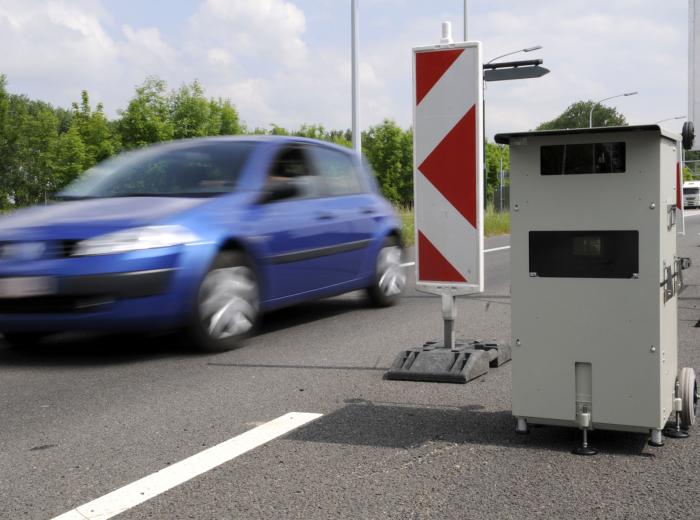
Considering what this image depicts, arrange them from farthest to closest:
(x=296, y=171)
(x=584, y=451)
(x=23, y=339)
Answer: (x=296, y=171) < (x=23, y=339) < (x=584, y=451)

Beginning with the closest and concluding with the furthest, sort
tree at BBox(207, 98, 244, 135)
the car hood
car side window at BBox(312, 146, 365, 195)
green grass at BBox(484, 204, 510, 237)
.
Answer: the car hood, car side window at BBox(312, 146, 365, 195), green grass at BBox(484, 204, 510, 237), tree at BBox(207, 98, 244, 135)

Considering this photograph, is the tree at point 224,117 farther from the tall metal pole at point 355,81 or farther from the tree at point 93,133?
the tall metal pole at point 355,81

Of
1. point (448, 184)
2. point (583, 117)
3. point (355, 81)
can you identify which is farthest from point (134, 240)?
point (583, 117)

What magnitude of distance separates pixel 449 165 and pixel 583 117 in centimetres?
10910

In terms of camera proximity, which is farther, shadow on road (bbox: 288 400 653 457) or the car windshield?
the car windshield

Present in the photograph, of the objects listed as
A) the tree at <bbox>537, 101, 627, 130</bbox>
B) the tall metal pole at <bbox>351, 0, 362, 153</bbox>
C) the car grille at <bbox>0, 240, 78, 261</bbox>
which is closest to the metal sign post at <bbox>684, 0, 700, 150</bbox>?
the car grille at <bbox>0, 240, 78, 261</bbox>

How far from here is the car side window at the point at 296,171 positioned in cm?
725

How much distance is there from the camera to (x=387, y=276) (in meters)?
8.83

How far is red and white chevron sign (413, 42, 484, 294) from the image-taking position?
5344mm

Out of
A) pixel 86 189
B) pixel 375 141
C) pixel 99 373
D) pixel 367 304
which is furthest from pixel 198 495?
pixel 375 141

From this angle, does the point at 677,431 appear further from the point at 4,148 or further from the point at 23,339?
the point at 4,148

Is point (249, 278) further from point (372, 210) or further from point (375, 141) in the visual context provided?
point (375, 141)

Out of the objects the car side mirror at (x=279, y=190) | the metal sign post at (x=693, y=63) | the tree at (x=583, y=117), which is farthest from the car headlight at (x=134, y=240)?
the tree at (x=583, y=117)

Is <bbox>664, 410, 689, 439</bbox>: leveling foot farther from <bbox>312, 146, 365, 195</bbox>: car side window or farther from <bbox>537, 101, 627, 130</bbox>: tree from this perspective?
<bbox>537, 101, 627, 130</bbox>: tree
